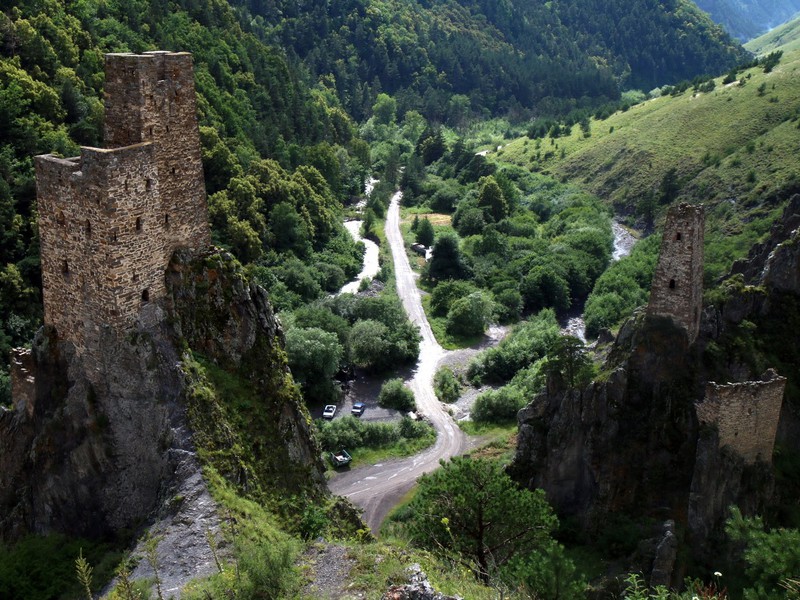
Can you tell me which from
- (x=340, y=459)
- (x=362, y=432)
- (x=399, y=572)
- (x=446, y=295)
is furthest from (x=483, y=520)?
(x=446, y=295)

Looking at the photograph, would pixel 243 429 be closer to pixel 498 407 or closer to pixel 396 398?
pixel 498 407

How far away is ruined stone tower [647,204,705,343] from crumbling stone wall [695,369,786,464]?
3.71 m

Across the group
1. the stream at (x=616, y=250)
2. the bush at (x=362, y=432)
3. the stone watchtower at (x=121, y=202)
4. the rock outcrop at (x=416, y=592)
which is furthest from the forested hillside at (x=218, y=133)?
the rock outcrop at (x=416, y=592)

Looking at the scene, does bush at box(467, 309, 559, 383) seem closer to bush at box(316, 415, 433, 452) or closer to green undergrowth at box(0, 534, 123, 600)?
bush at box(316, 415, 433, 452)

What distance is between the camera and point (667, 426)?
3962cm

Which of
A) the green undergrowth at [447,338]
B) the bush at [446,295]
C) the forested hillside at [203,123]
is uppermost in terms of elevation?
the forested hillside at [203,123]

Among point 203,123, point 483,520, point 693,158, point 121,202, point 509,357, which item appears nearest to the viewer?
point 121,202

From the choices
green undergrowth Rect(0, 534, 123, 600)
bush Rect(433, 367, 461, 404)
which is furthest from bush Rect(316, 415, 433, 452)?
green undergrowth Rect(0, 534, 123, 600)

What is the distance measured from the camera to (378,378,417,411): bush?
6781 centimetres

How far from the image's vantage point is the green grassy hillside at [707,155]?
95.6 metres

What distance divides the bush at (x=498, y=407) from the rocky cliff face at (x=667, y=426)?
20.7 metres

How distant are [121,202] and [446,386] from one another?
49071mm

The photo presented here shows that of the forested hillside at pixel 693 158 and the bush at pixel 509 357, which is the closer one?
the bush at pixel 509 357

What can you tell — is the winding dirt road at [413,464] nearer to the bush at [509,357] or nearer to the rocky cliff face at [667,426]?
the bush at [509,357]
